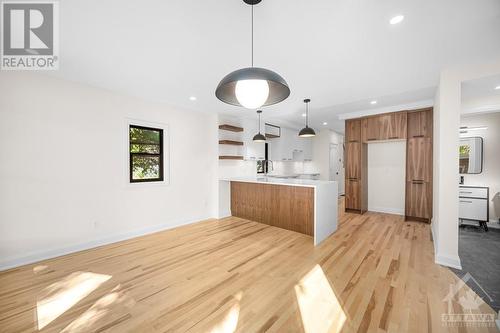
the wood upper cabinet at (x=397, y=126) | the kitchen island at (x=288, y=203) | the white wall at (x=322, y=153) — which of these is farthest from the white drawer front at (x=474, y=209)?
the white wall at (x=322, y=153)

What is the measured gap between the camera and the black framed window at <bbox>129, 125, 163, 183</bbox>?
392 cm

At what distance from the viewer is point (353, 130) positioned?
5387mm

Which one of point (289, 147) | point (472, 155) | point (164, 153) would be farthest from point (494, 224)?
point (164, 153)

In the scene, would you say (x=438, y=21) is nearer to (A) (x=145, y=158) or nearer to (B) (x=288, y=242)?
(B) (x=288, y=242)

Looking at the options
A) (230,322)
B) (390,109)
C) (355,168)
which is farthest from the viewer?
(355,168)

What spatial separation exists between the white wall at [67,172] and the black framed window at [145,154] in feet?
0.65

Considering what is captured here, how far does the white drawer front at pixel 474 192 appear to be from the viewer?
4.06 meters

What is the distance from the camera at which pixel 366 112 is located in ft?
16.3

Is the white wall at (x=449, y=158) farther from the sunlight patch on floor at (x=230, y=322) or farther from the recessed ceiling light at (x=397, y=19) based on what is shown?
the sunlight patch on floor at (x=230, y=322)

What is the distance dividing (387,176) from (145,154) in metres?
6.11

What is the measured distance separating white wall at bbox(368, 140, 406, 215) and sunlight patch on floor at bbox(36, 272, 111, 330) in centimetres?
624

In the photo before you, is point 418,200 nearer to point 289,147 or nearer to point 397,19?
point 289,147

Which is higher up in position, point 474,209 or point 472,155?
point 472,155

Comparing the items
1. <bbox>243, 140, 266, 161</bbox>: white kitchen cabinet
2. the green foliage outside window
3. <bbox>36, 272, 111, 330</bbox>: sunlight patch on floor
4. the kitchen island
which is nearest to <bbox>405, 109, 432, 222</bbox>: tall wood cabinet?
the green foliage outside window
